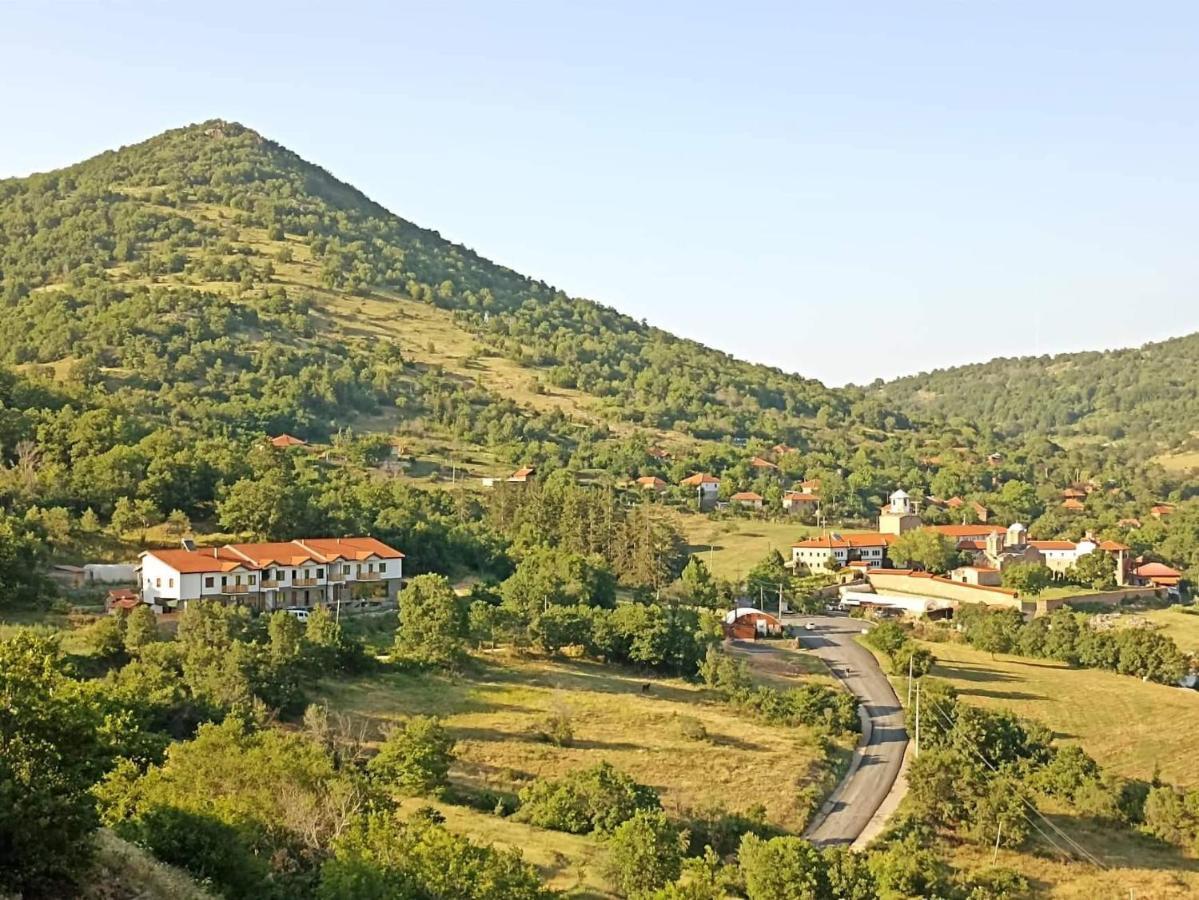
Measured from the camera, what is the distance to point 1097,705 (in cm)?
5400

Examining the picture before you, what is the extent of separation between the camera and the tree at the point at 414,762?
114 feet

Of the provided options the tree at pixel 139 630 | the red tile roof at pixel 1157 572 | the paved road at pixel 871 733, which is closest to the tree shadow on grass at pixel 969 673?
the paved road at pixel 871 733

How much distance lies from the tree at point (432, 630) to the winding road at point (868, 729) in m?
16.0

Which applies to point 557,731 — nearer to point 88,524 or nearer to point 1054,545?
point 88,524

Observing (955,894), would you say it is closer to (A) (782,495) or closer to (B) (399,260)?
(A) (782,495)

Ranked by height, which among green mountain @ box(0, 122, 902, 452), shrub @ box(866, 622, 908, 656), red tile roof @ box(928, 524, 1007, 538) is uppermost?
green mountain @ box(0, 122, 902, 452)

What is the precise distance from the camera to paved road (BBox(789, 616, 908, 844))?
38.6m

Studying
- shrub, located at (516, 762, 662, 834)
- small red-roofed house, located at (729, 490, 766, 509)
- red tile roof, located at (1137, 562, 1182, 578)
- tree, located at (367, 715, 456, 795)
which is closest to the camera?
shrub, located at (516, 762, 662, 834)

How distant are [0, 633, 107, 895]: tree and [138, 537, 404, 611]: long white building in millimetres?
32075

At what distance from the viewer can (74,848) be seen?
51.8 feet

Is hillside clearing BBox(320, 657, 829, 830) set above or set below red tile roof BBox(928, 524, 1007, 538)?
below

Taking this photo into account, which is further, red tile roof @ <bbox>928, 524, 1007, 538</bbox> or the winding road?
red tile roof @ <bbox>928, 524, 1007, 538</bbox>

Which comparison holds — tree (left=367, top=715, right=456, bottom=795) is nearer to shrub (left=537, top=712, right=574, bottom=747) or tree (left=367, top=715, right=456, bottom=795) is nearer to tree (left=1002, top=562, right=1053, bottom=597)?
shrub (left=537, top=712, right=574, bottom=747)

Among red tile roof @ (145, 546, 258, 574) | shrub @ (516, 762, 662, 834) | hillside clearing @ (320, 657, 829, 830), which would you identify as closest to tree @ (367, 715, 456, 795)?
hillside clearing @ (320, 657, 829, 830)
